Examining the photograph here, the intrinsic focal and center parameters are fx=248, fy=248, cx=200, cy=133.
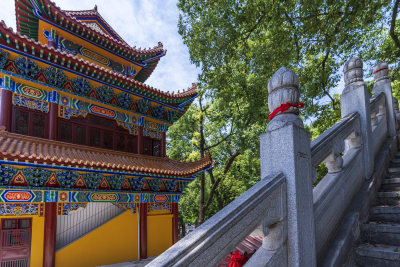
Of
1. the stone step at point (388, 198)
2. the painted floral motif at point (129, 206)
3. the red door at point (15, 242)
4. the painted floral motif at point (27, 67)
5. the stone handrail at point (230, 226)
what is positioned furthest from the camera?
the painted floral motif at point (129, 206)

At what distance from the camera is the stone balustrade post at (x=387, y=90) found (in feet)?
17.0

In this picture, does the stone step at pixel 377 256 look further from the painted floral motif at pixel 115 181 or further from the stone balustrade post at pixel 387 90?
the painted floral motif at pixel 115 181

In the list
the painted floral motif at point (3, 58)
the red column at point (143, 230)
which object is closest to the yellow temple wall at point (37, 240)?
the red column at point (143, 230)

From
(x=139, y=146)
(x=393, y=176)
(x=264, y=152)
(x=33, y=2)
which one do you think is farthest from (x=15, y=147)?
(x=393, y=176)

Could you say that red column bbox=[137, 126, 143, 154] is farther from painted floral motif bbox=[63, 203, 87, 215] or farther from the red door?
the red door

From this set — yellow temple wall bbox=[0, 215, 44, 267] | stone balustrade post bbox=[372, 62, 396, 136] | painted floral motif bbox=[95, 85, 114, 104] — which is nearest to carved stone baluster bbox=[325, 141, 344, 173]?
stone balustrade post bbox=[372, 62, 396, 136]

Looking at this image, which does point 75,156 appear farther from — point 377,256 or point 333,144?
point 377,256

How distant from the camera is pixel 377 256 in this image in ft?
7.43

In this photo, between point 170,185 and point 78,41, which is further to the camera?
point 170,185

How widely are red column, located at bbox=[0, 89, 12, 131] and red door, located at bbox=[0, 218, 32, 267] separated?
2.47 metres

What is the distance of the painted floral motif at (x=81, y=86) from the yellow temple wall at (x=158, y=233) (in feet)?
15.8

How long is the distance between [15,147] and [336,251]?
6588mm

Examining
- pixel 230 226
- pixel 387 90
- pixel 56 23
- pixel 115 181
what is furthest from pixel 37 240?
pixel 387 90

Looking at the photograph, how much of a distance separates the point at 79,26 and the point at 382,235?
387 inches
